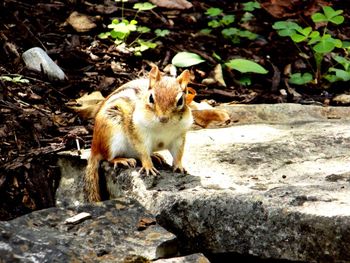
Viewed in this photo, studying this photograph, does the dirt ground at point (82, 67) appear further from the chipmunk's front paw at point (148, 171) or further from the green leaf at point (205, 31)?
the chipmunk's front paw at point (148, 171)

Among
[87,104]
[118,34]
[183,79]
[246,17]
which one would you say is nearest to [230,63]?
[118,34]

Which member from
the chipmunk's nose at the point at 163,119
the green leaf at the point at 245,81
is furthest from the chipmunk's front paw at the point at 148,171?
the green leaf at the point at 245,81

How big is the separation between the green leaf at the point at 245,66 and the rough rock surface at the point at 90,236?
297cm

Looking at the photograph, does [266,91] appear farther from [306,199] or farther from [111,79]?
[306,199]

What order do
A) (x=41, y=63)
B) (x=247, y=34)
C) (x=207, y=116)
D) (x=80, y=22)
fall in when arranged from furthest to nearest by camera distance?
(x=247, y=34), (x=80, y=22), (x=41, y=63), (x=207, y=116)

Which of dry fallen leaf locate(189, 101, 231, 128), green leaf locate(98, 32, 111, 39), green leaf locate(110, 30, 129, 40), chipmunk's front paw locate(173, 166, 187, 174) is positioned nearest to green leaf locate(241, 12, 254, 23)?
green leaf locate(110, 30, 129, 40)

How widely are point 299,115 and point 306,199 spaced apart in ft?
8.09

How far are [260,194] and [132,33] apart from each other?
13.1ft

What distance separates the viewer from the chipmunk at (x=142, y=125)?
427 cm

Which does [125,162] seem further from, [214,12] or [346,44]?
[346,44]

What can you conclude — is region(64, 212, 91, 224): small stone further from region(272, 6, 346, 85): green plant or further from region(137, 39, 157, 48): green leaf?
region(272, 6, 346, 85): green plant

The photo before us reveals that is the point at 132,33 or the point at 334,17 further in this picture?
the point at 132,33

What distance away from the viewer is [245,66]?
22.1 feet

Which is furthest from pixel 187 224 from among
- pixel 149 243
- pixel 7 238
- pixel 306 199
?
pixel 7 238
